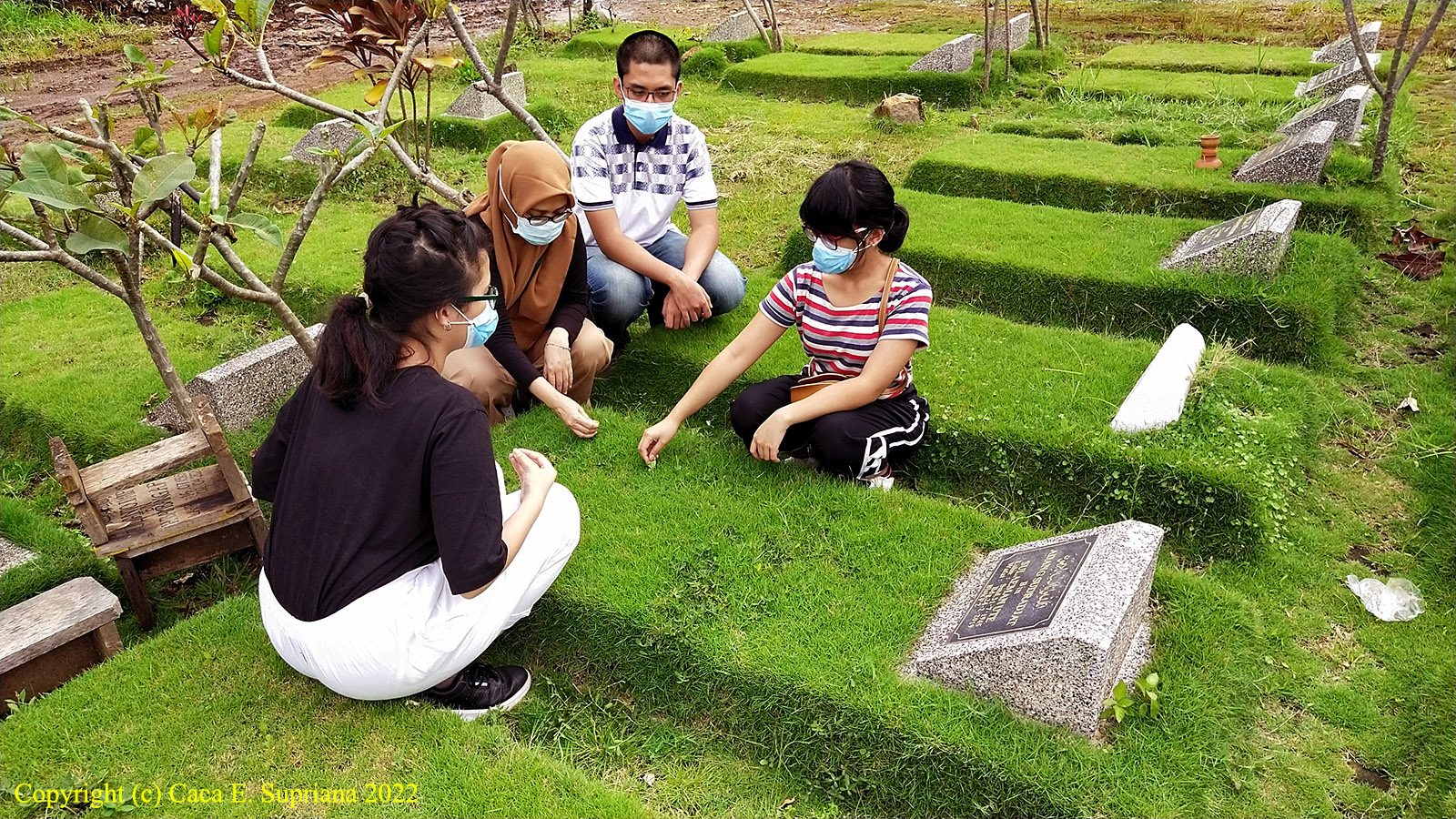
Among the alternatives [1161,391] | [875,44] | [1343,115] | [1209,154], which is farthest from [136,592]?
[875,44]

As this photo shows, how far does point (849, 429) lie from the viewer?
3.61 m

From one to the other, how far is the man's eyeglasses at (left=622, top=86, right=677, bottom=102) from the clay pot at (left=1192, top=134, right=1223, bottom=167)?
4548 mm

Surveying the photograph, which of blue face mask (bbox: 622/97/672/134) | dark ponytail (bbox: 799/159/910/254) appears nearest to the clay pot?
blue face mask (bbox: 622/97/672/134)

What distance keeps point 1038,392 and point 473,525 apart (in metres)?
2.92

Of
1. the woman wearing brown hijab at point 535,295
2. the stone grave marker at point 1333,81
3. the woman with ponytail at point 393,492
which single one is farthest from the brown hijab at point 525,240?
the stone grave marker at point 1333,81

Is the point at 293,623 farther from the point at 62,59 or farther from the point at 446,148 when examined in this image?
the point at 62,59

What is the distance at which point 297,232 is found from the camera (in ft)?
11.5

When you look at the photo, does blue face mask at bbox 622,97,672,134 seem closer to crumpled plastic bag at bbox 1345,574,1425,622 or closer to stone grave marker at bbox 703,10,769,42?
crumpled plastic bag at bbox 1345,574,1425,622

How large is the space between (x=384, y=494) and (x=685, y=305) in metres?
2.41

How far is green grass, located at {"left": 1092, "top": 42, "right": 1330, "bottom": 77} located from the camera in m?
10.1

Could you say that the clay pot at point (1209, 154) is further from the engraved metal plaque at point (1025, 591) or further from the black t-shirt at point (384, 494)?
the black t-shirt at point (384, 494)

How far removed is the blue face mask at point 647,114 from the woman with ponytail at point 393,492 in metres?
1.87

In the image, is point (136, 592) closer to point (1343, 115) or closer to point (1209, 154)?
point (1209, 154)

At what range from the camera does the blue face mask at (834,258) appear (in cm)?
331
